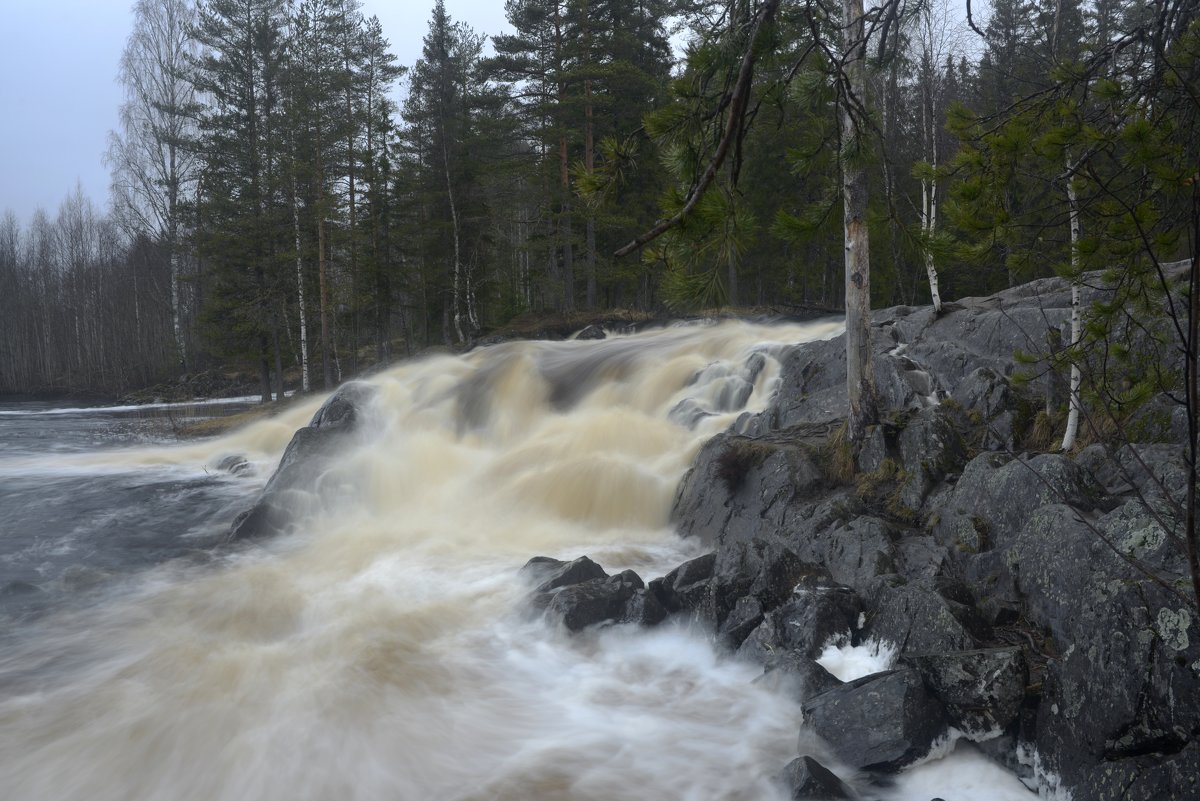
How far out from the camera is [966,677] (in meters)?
4.20

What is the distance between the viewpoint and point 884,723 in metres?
4.25

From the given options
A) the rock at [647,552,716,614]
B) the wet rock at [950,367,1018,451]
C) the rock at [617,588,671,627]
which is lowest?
the rock at [617,588,671,627]

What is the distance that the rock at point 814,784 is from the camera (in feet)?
13.2

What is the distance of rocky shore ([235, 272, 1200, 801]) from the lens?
3.65 meters

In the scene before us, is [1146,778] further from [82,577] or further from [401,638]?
[82,577]

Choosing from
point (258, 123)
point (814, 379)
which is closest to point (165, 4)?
point (258, 123)

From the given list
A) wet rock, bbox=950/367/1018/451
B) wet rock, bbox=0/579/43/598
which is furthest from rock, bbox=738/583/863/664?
wet rock, bbox=0/579/43/598

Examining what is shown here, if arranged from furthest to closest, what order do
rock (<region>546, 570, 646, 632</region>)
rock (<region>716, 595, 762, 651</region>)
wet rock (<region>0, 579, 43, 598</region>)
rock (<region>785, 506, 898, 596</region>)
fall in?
wet rock (<region>0, 579, 43, 598</region>)
rock (<region>546, 570, 646, 632</region>)
rock (<region>785, 506, 898, 596</region>)
rock (<region>716, 595, 762, 651</region>)

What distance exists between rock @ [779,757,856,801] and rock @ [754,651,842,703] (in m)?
0.70

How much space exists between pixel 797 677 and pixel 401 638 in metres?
3.50

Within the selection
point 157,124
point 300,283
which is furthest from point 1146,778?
point 157,124

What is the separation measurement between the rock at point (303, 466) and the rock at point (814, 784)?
8.09 m

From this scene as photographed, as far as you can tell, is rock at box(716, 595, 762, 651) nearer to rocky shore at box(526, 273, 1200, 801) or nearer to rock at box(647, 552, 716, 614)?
rocky shore at box(526, 273, 1200, 801)

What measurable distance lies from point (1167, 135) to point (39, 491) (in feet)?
53.3
